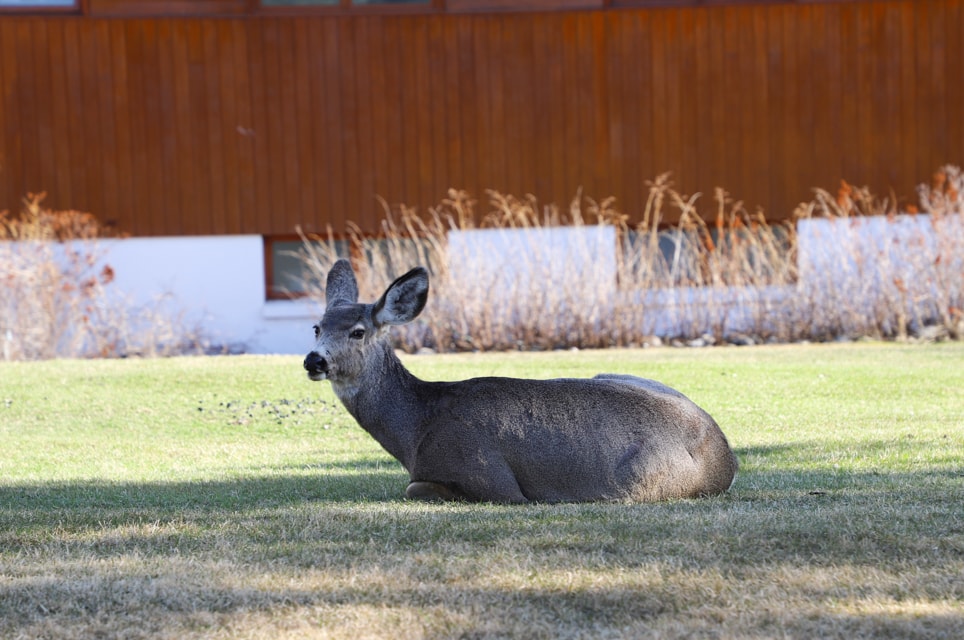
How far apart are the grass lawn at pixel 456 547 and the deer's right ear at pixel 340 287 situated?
3.47 ft

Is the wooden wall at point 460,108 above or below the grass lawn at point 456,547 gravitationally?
above

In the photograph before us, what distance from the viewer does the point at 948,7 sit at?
19.7 metres

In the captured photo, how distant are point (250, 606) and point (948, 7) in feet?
57.1

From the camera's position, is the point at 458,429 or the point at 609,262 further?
the point at 609,262

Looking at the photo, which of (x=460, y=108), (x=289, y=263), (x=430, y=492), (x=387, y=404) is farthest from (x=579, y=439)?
(x=289, y=263)

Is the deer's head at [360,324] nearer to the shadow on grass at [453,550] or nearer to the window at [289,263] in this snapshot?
the shadow on grass at [453,550]

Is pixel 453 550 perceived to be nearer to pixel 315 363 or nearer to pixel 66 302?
pixel 315 363

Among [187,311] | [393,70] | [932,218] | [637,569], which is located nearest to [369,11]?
[393,70]

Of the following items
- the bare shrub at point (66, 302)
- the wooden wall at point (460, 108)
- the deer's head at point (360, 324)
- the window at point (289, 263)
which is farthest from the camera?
the window at point (289, 263)

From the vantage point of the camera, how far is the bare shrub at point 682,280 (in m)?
17.3

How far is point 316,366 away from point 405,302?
617 mm

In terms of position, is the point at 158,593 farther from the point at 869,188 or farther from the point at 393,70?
the point at 869,188

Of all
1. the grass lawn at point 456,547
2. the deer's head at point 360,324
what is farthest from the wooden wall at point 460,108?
the deer's head at point 360,324

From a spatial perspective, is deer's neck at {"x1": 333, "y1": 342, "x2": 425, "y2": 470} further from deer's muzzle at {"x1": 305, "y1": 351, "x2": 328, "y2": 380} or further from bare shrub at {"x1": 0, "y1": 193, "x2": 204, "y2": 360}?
bare shrub at {"x1": 0, "y1": 193, "x2": 204, "y2": 360}
